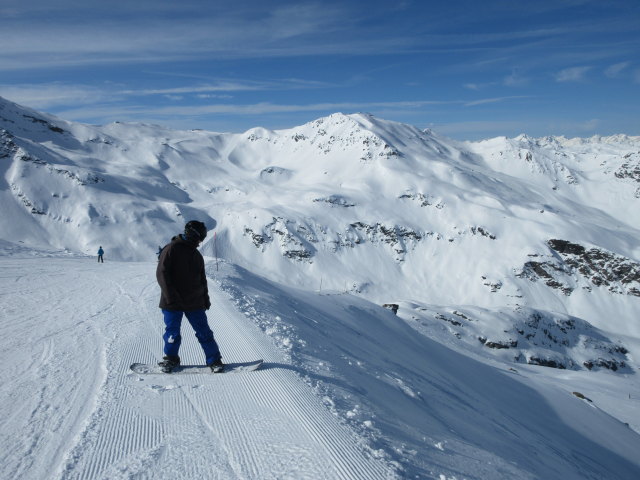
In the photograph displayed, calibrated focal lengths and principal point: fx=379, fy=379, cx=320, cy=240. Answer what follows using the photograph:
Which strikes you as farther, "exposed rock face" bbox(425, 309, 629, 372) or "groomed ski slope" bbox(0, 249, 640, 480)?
"exposed rock face" bbox(425, 309, 629, 372)

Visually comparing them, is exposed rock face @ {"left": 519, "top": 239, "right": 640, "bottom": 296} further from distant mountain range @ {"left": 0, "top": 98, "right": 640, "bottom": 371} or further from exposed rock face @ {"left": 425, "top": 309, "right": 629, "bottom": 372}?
exposed rock face @ {"left": 425, "top": 309, "right": 629, "bottom": 372}

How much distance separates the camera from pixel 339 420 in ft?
16.4

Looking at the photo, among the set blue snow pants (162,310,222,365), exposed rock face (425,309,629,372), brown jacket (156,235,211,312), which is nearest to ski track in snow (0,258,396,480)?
blue snow pants (162,310,222,365)

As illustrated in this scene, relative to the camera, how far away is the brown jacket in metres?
5.76

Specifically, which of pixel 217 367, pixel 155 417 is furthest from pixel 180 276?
pixel 155 417

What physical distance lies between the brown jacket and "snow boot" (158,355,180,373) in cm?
85

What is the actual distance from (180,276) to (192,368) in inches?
63.0

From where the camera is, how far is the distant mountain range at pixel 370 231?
249ft

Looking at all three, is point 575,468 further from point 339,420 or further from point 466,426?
point 339,420

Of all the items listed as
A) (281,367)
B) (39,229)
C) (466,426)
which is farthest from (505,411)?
(39,229)

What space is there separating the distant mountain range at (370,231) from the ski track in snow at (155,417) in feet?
158

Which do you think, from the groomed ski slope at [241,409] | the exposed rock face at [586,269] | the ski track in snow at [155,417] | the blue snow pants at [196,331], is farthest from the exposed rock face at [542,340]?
the blue snow pants at [196,331]

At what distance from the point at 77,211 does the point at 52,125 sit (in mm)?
84778

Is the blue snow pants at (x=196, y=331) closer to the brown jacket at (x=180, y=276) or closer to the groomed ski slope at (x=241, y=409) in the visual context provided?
the brown jacket at (x=180, y=276)
